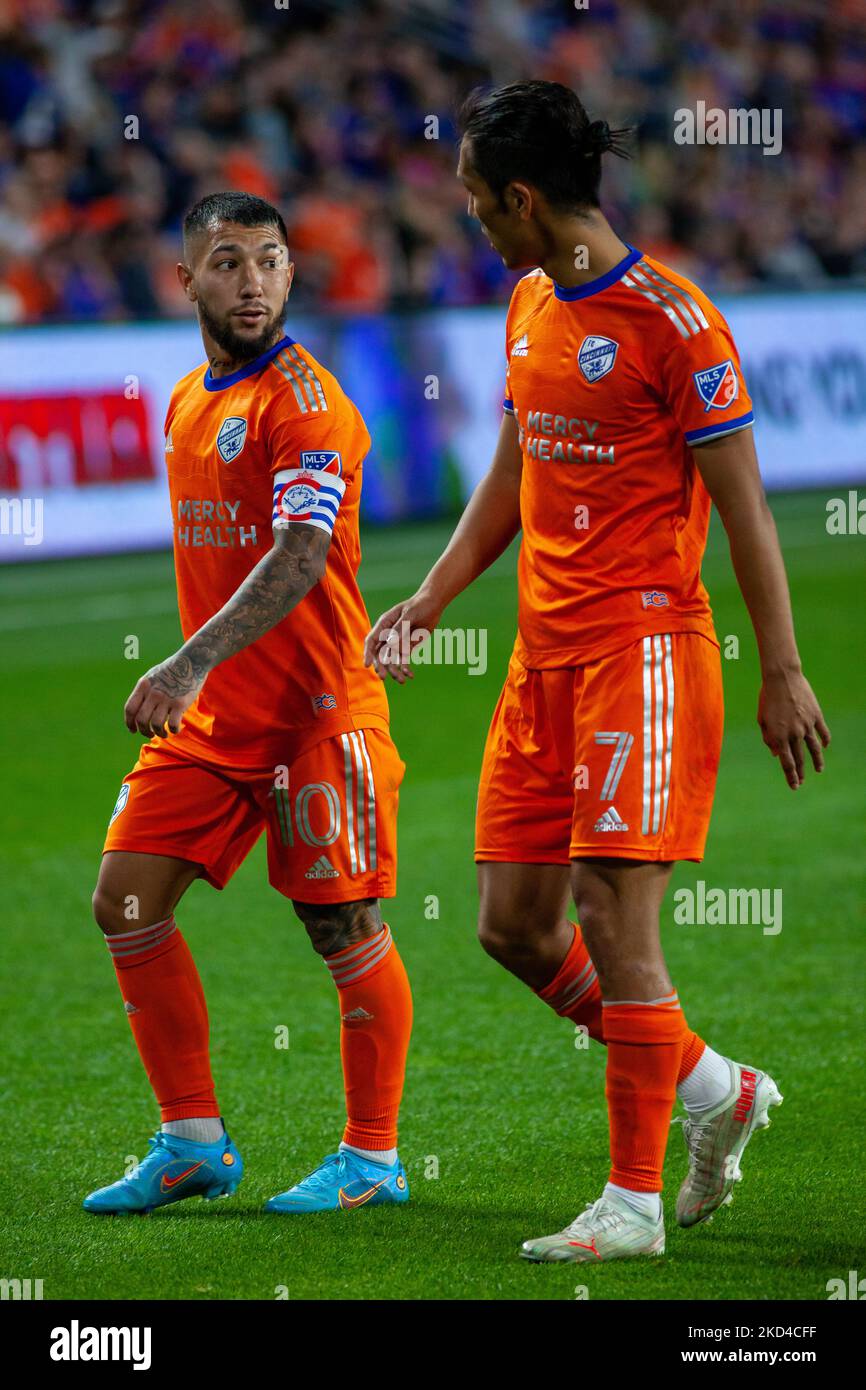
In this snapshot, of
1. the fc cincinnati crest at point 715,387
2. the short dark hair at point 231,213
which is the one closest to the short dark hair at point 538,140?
the fc cincinnati crest at point 715,387

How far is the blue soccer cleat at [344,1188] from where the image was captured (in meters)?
4.14

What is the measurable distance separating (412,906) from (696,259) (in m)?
14.3

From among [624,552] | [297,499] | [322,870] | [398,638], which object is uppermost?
[297,499]

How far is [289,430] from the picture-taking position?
399 cm

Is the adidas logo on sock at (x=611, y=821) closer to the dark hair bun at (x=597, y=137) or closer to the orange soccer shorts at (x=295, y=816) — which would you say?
the orange soccer shorts at (x=295, y=816)

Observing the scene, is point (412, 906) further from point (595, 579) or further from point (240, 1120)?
point (595, 579)

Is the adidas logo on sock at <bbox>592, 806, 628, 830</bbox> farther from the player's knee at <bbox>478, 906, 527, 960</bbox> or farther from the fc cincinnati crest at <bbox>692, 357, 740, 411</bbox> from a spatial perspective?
the fc cincinnati crest at <bbox>692, 357, 740, 411</bbox>

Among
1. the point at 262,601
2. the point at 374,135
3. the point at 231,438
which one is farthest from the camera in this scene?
the point at 374,135

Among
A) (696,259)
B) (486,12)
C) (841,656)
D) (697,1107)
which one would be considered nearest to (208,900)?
(697,1107)

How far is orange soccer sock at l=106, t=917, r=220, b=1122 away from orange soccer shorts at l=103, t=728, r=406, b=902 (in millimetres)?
203

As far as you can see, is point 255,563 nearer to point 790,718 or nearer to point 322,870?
point 322,870

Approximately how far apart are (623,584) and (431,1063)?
6.17 feet

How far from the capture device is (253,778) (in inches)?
164

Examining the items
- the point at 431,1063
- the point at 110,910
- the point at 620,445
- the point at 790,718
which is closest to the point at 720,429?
the point at 620,445
